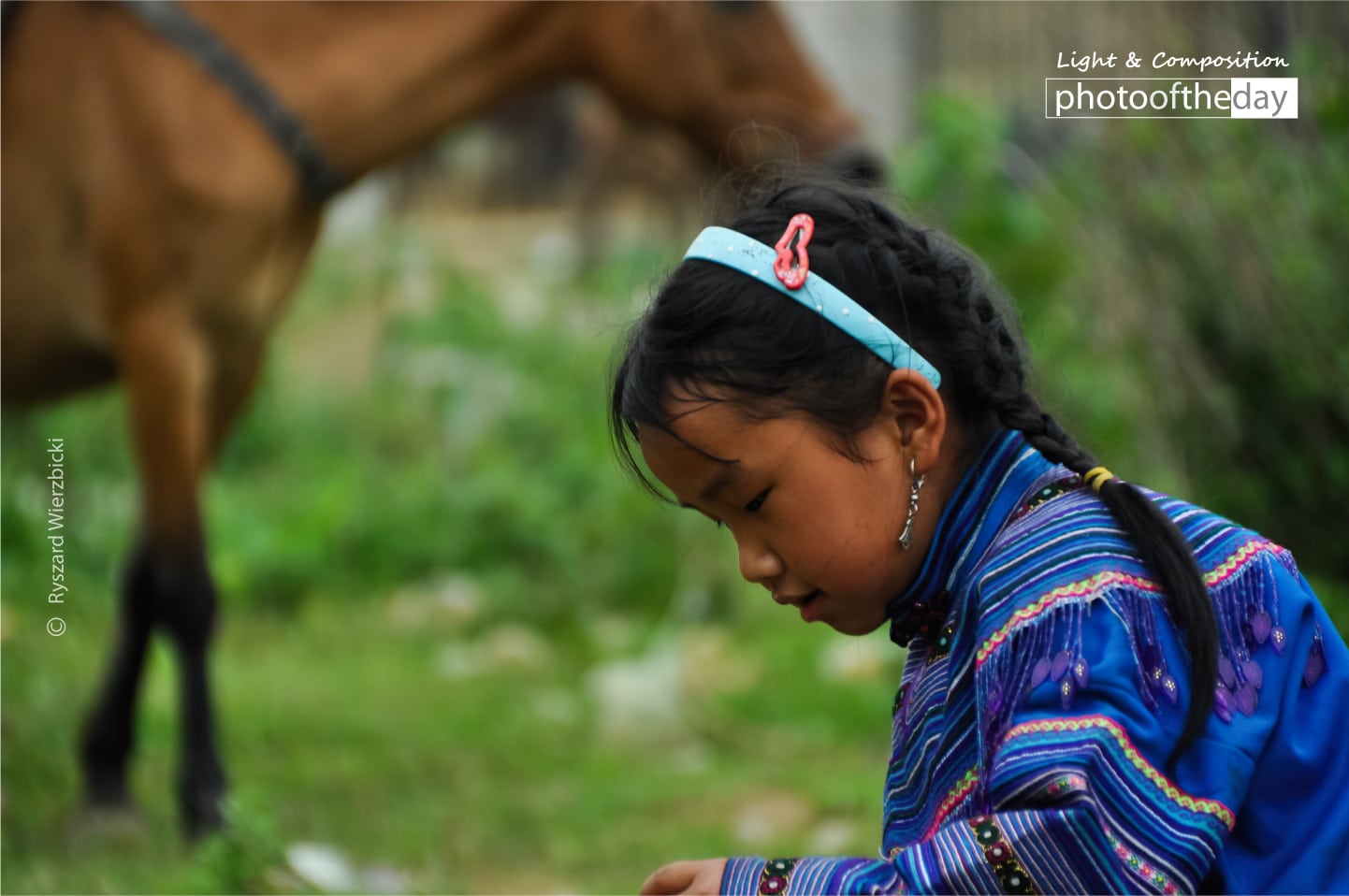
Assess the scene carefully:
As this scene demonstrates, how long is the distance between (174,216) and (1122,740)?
2728mm

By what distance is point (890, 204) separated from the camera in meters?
1.87

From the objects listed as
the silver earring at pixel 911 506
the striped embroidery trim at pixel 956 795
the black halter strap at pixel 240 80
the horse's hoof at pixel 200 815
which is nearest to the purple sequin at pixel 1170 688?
the striped embroidery trim at pixel 956 795

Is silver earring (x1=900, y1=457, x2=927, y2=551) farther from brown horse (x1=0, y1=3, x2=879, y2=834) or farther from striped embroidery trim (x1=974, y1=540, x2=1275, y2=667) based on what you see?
brown horse (x1=0, y1=3, x2=879, y2=834)

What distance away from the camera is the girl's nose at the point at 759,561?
1.70 m

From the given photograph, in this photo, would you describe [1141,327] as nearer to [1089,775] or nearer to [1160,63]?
[1160,63]

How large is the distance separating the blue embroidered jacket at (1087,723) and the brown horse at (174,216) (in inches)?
81.7

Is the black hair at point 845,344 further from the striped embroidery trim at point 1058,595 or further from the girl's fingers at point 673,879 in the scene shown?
the girl's fingers at point 673,879

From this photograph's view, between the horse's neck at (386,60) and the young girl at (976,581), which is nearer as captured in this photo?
the young girl at (976,581)

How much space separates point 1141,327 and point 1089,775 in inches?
96.9

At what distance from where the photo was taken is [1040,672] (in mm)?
1478

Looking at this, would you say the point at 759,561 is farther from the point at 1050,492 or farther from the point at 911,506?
the point at 1050,492

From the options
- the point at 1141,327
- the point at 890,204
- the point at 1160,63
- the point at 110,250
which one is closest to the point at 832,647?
the point at 1141,327

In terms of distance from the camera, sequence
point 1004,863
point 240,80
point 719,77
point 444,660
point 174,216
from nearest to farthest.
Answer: point 1004,863, point 174,216, point 240,80, point 719,77, point 444,660

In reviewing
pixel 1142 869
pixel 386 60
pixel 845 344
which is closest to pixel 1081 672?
pixel 1142 869
